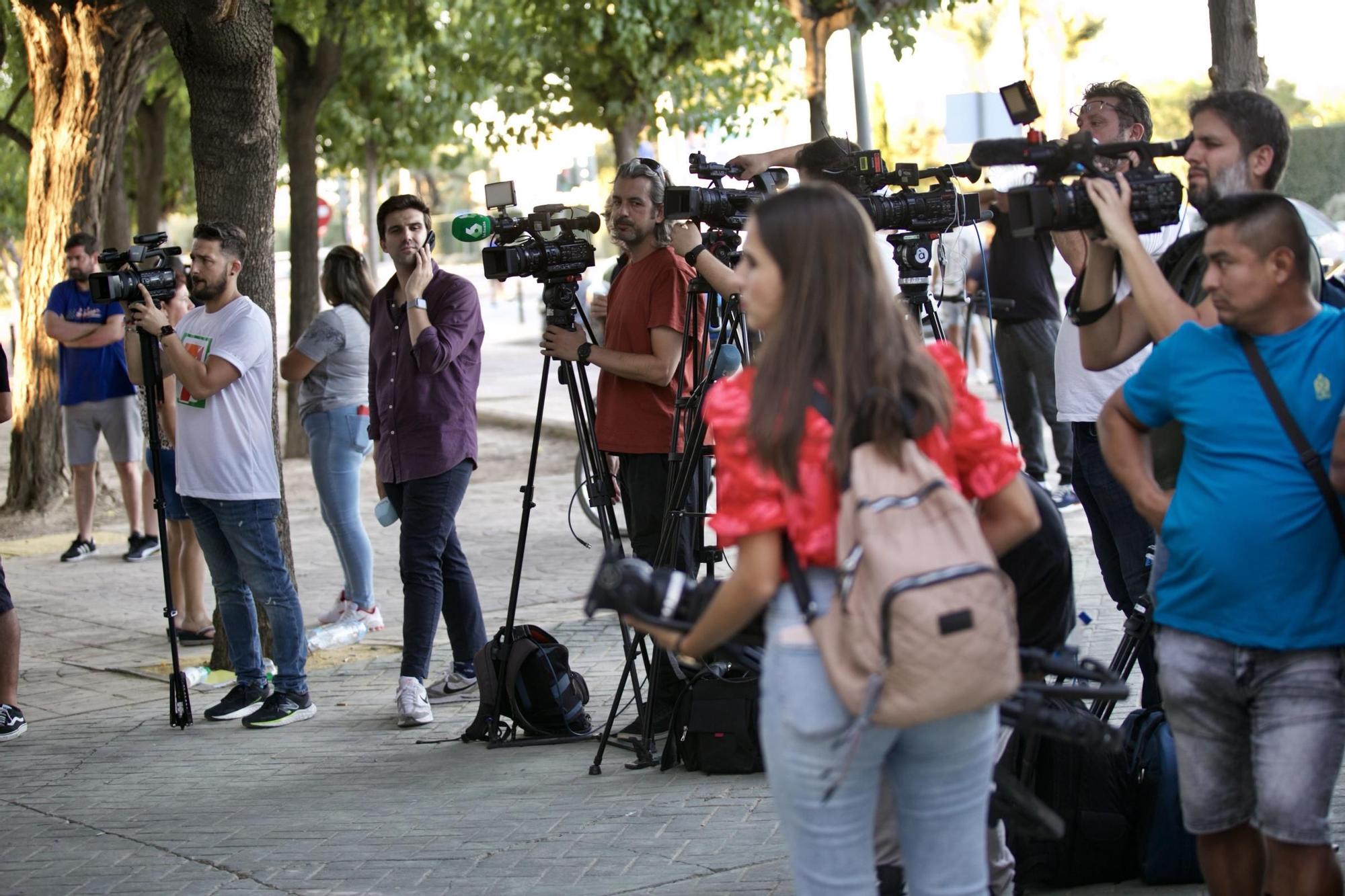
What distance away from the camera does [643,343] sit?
5781mm

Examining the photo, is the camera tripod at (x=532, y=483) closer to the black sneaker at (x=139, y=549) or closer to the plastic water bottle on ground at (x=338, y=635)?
the plastic water bottle on ground at (x=338, y=635)

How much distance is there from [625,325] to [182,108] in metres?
15.5

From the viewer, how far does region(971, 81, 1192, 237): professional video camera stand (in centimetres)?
355

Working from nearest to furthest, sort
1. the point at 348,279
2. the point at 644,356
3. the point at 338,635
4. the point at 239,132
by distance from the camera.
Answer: the point at 644,356
the point at 239,132
the point at 348,279
the point at 338,635

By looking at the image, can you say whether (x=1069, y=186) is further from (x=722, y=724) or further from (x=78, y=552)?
(x=78, y=552)

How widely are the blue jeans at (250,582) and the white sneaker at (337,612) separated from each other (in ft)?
4.86

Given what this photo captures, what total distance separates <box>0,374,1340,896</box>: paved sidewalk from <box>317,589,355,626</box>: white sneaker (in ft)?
0.70

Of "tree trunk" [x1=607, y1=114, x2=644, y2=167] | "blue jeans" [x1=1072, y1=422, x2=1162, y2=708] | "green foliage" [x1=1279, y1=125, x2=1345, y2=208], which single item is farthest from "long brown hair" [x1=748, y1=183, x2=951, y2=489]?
"tree trunk" [x1=607, y1=114, x2=644, y2=167]

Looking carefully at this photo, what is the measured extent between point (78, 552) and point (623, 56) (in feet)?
22.6

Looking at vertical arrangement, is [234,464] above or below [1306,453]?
below

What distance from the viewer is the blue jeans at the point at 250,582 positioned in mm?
6348

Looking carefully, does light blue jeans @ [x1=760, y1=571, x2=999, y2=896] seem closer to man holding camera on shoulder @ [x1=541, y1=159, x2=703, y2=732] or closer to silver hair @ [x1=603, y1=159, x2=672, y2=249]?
man holding camera on shoulder @ [x1=541, y1=159, x2=703, y2=732]

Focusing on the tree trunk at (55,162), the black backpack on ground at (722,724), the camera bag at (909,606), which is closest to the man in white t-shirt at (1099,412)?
the black backpack on ground at (722,724)

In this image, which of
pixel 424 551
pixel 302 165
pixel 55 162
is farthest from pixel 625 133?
pixel 424 551
